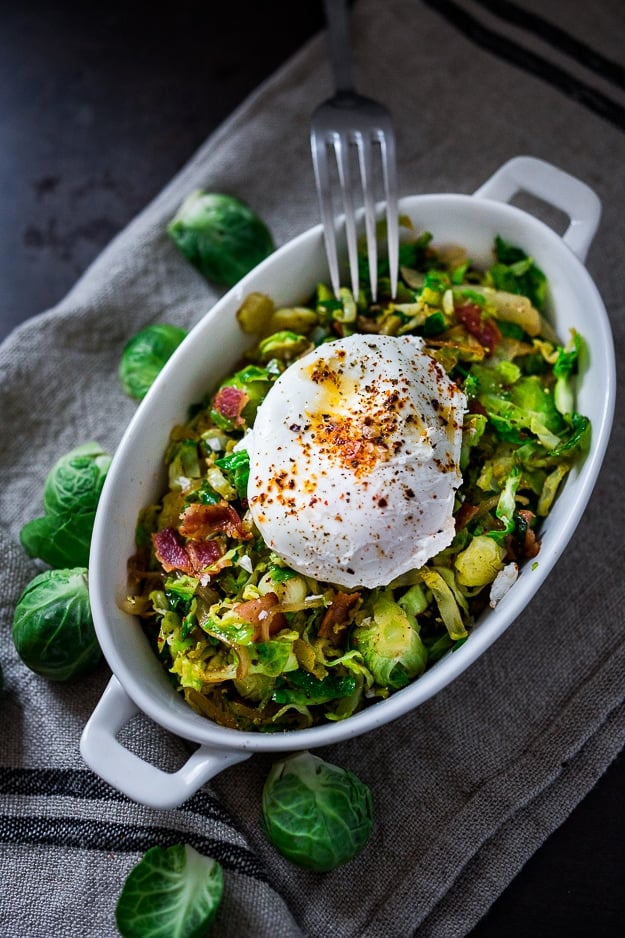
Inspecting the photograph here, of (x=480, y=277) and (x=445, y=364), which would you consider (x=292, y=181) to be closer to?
(x=480, y=277)

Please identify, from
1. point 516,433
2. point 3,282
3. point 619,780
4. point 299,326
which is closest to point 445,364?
point 516,433

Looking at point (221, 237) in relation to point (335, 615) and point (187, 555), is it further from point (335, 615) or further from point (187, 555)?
point (335, 615)

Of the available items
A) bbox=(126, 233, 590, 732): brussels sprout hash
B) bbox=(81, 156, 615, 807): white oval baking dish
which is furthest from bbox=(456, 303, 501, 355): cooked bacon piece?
bbox=(81, 156, 615, 807): white oval baking dish

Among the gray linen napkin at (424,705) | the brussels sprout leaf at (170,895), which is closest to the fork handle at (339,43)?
the gray linen napkin at (424,705)

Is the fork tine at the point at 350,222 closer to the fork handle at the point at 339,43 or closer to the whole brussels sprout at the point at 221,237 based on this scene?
A: the whole brussels sprout at the point at 221,237

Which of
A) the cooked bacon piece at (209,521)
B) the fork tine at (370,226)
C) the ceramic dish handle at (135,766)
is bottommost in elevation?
the ceramic dish handle at (135,766)

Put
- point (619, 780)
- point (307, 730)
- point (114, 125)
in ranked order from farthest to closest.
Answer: point (114, 125), point (619, 780), point (307, 730)

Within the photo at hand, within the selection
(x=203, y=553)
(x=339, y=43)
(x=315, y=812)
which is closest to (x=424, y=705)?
(x=315, y=812)
